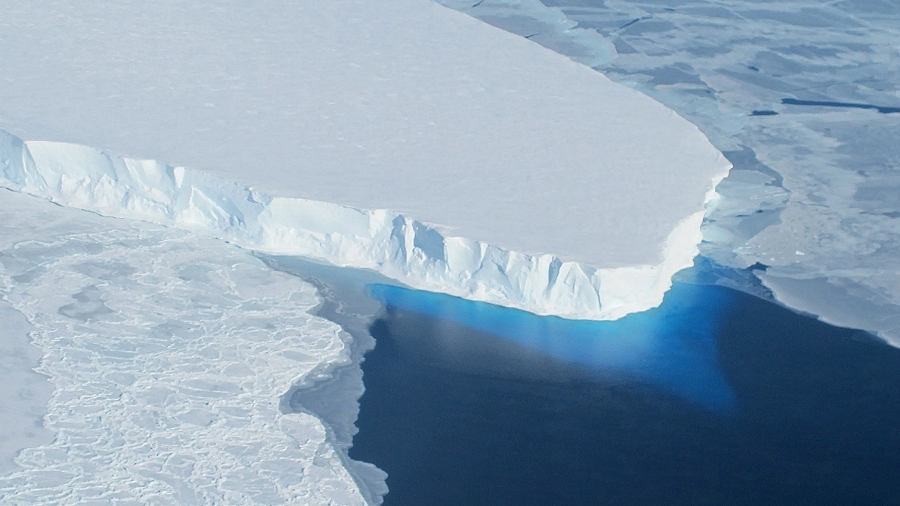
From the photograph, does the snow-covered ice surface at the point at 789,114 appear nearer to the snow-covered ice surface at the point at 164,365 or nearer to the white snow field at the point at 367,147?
the white snow field at the point at 367,147

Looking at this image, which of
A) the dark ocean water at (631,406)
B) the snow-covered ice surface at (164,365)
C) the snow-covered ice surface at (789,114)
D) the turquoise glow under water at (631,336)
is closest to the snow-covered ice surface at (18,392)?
the snow-covered ice surface at (164,365)

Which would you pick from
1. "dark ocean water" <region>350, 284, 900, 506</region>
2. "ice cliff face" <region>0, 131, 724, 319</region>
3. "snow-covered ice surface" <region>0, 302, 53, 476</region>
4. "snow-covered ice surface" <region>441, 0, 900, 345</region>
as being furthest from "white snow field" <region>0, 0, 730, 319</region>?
"snow-covered ice surface" <region>0, 302, 53, 476</region>

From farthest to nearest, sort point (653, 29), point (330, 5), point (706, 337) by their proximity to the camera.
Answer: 1. point (653, 29)
2. point (330, 5)
3. point (706, 337)

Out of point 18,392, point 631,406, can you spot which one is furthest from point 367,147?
point 18,392

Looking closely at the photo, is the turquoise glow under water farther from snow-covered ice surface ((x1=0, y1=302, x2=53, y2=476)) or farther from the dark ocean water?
snow-covered ice surface ((x1=0, y1=302, x2=53, y2=476))

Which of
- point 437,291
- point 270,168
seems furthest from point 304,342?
point 270,168

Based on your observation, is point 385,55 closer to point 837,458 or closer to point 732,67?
point 732,67
